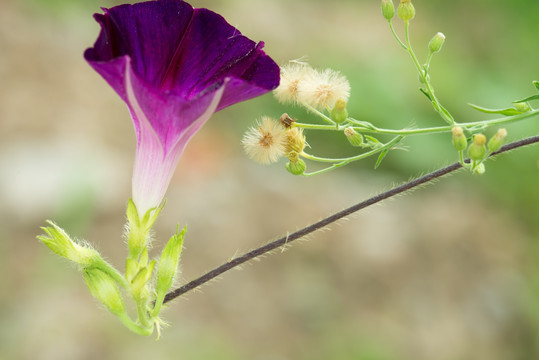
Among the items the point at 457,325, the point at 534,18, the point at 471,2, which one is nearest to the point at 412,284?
the point at 457,325

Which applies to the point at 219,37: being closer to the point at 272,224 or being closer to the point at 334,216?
the point at 334,216

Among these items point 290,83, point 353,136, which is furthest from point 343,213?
point 290,83

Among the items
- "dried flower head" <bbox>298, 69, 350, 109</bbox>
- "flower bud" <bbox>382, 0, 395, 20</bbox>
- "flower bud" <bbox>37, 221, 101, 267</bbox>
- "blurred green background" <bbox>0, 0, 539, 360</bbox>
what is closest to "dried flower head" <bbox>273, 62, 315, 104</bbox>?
"dried flower head" <bbox>298, 69, 350, 109</bbox>

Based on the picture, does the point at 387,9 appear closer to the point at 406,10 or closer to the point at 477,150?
the point at 406,10

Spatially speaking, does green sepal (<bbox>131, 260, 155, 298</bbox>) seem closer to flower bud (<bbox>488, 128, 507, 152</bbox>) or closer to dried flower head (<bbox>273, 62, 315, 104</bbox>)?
dried flower head (<bbox>273, 62, 315, 104</bbox>)

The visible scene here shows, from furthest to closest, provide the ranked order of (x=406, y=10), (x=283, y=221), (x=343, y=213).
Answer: (x=283, y=221) < (x=406, y=10) < (x=343, y=213)

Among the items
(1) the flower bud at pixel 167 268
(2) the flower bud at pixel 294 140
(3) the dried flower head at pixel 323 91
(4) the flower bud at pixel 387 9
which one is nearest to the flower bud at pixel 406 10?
(4) the flower bud at pixel 387 9
